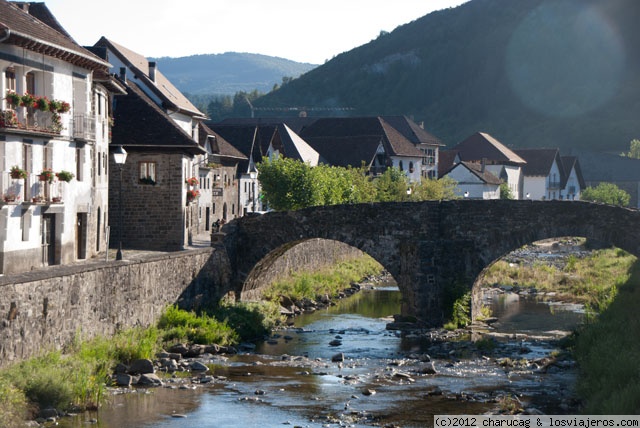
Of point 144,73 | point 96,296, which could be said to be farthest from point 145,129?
point 96,296

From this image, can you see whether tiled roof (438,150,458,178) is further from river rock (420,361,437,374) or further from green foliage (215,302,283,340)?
river rock (420,361,437,374)

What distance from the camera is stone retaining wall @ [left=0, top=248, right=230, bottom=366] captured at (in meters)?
26.8

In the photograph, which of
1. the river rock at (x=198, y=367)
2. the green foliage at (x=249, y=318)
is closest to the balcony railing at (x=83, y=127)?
the green foliage at (x=249, y=318)

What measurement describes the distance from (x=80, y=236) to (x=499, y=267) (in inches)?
1177

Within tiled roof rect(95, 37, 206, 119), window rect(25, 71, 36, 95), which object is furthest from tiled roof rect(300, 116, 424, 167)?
window rect(25, 71, 36, 95)

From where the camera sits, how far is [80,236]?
40500 mm

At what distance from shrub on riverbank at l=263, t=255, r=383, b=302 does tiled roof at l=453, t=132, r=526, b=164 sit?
5265 cm

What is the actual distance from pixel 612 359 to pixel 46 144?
19.8 m

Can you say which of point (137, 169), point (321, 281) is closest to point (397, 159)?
point (321, 281)

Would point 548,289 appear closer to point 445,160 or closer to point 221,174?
point 221,174

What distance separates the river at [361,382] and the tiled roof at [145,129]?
991cm

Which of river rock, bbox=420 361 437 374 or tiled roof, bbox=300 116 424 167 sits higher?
tiled roof, bbox=300 116 424 167

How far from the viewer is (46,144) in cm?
3619

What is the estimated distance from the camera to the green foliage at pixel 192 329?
1419 inches
